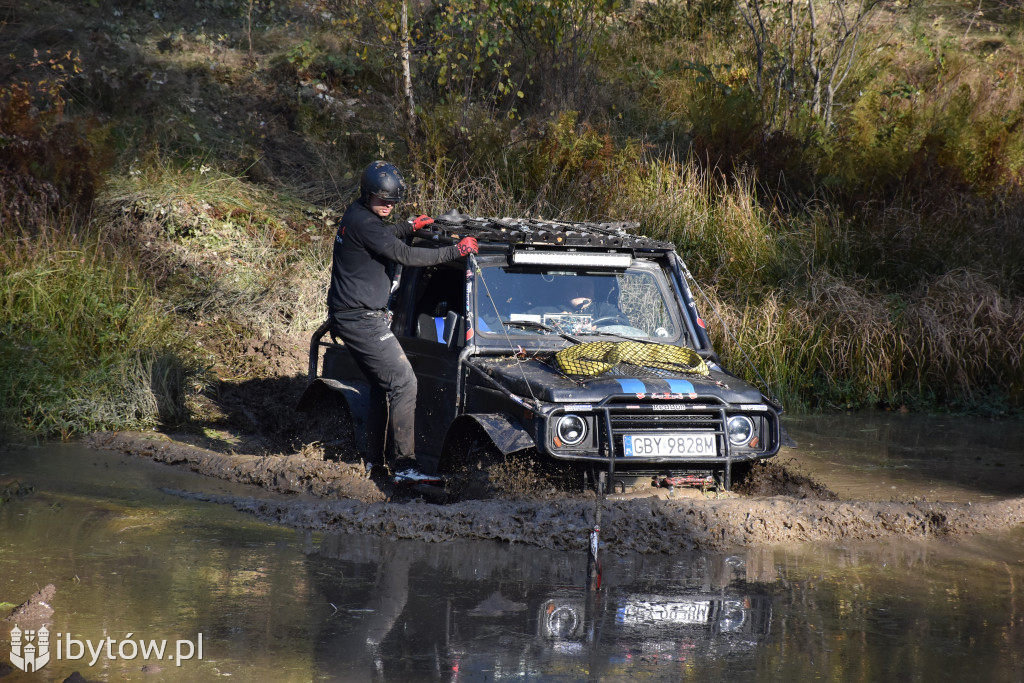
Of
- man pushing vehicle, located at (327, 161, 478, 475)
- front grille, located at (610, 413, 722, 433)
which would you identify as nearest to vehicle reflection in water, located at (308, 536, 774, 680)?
front grille, located at (610, 413, 722, 433)

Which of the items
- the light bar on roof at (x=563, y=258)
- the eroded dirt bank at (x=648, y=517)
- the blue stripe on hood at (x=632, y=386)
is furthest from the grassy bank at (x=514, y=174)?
the blue stripe on hood at (x=632, y=386)

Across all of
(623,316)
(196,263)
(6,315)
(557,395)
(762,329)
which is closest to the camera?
(557,395)

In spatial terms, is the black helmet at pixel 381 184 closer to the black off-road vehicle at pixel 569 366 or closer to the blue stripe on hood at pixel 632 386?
the black off-road vehicle at pixel 569 366

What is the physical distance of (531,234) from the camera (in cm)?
654

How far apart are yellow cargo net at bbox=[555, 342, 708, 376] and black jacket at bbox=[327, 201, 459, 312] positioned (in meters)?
1.18

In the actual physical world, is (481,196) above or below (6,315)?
above

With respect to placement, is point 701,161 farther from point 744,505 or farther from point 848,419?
point 744,505

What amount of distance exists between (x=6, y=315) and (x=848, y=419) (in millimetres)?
7899

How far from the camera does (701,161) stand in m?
13.7

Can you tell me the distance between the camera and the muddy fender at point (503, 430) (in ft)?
18.2

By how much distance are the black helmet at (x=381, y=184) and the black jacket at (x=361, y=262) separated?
0.41 feet

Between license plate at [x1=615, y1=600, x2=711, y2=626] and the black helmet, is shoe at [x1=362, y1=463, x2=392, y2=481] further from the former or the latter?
license plate at [x1=615, y1=600, x2=711, y2=626]

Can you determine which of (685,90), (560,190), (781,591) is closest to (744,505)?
(781,591)

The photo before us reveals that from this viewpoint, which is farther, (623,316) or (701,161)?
(701,161)
